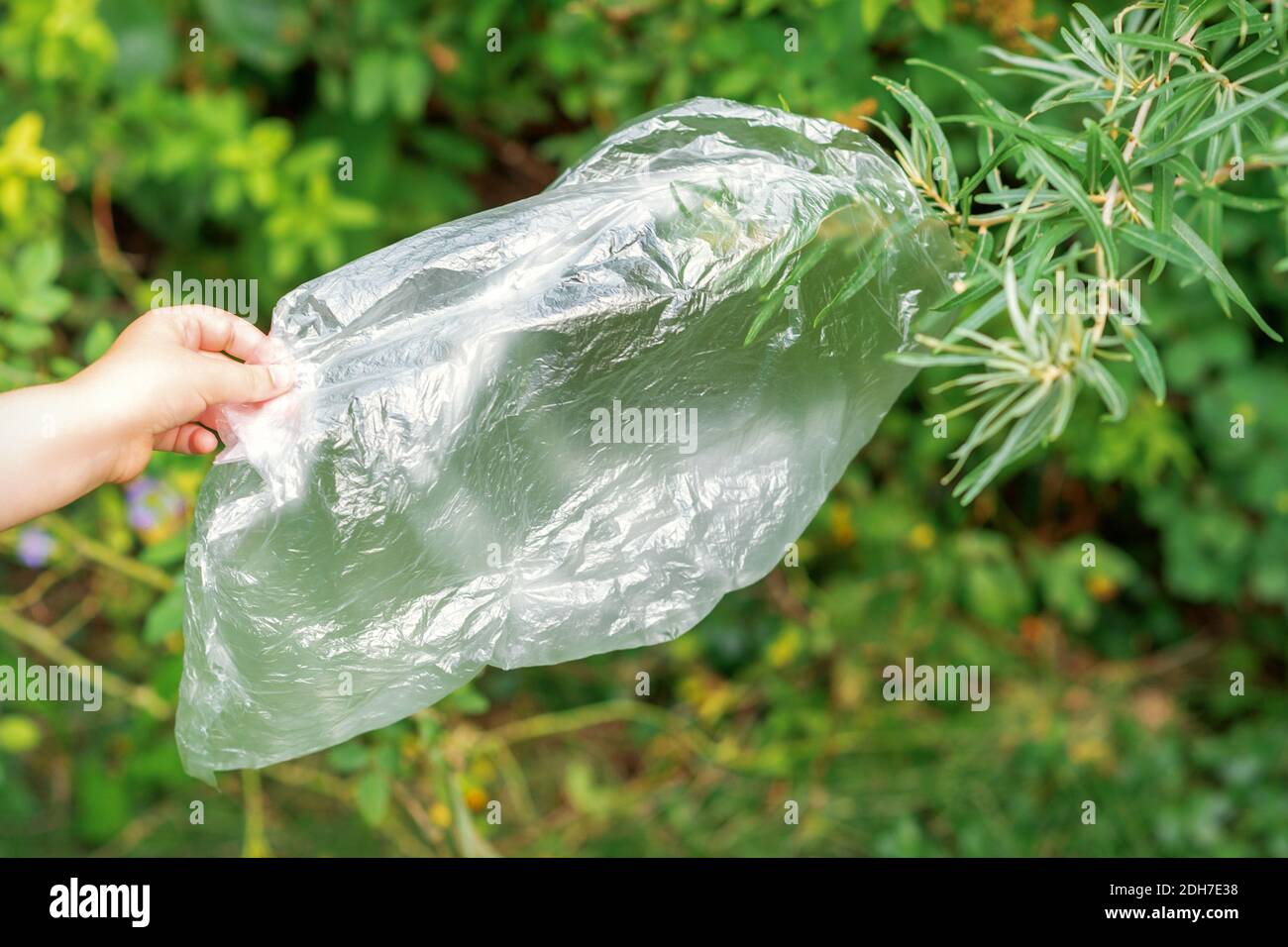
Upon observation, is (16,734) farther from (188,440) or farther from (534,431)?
(534,431)

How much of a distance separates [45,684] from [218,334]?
1.52 m

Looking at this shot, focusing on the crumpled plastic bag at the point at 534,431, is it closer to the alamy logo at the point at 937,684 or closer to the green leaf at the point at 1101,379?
the green leaf at the point at 1101,379

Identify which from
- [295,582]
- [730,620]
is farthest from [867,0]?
[730,620]

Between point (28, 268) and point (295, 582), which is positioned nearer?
point (295, 582)

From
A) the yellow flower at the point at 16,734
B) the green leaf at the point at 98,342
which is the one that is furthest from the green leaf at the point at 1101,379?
the yellow flower at the point at 16,734

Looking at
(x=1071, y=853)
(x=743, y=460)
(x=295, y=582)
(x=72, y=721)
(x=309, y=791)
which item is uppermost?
(x=743, y=460)

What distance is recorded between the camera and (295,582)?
101cm

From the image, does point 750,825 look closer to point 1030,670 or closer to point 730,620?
point 730,620

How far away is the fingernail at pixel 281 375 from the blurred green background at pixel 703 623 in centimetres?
67

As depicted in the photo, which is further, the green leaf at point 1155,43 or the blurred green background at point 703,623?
the blurred green background at point 703,623

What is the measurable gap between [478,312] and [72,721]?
1.92 m

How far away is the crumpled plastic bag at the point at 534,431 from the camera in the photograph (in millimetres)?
995

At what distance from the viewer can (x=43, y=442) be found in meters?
0.89

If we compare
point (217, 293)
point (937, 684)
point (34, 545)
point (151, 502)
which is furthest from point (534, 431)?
point (937, 684)
